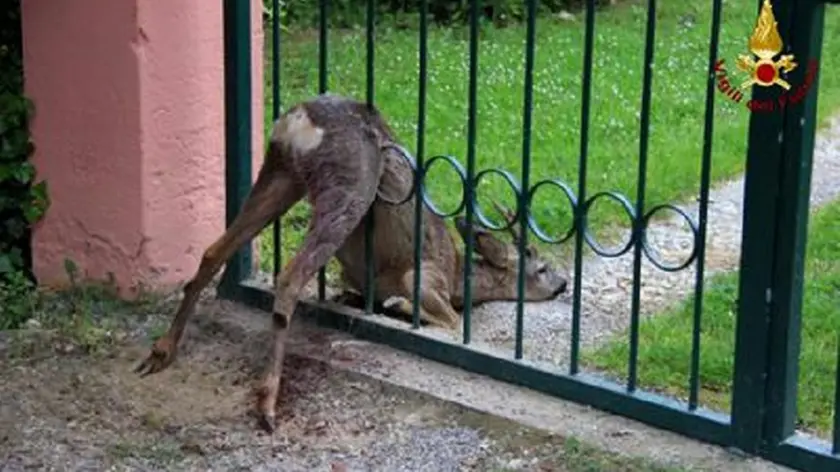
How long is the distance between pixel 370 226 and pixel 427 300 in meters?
0.33

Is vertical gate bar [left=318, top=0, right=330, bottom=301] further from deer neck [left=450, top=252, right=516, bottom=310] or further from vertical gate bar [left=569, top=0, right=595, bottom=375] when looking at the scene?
vertical gate bar [left=569, top=0, right=595, bottom=375]

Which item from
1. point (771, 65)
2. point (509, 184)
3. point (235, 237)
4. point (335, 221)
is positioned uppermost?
point (771, 65)

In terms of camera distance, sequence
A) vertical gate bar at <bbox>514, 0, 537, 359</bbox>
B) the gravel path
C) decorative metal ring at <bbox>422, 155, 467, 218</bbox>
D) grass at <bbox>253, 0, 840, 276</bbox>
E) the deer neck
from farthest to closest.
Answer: grass at <bbox>253, 0, 840, 276</bbox>, the deer neck, the gravel path, decorative metal ring at <bbox>422, 155, 467, 218</bbox>, vertical gate bar at <bbox>514, 0, 537, 359</bbox>

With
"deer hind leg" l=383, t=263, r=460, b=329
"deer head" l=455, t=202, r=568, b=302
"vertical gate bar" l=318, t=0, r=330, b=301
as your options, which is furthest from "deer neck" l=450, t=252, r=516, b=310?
"vertical gate bar" l=318, t=0, r=330, b=301

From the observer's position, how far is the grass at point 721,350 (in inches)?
191

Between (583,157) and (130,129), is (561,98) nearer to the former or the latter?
(130,129)

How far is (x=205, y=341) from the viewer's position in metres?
5.37

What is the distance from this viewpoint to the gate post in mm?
4043

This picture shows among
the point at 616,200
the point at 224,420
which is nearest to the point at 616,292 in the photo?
the point at 616,200

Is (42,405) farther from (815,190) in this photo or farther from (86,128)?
(815,190)

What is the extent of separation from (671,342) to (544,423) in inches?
34.1

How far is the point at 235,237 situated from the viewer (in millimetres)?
5172

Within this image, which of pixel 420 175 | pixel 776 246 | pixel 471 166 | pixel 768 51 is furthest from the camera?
pixel 420 175

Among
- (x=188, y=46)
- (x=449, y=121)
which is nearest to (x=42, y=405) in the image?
(x=188, y=46)
